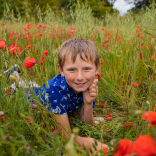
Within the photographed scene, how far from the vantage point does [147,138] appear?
0.42 meters

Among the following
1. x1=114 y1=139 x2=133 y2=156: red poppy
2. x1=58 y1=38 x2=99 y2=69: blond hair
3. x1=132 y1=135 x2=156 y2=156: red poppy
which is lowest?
x1=114 y1=139 x2=133 y2=156: red poppy

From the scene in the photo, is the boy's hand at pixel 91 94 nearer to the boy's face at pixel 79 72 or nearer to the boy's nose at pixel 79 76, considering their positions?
the boy's face at pixel 79 72

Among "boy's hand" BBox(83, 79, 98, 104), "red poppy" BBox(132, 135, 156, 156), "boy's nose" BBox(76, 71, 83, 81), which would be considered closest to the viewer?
"red poppy" BBox(132, 135, 156, 156)

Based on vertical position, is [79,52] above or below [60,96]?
above

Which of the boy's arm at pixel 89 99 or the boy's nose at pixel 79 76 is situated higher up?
the boy's nose at pixel 79 76

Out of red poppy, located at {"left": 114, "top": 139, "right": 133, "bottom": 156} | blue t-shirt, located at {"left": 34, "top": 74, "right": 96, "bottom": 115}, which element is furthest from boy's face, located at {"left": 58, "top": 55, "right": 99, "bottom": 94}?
red poppy, located at {"left": 114, "top": 139, "right": 133, "bottom": 156}

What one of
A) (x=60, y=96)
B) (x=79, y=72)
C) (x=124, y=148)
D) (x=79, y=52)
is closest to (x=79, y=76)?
(x=79, y=72)

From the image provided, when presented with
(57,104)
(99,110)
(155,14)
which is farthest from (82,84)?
(155,14)

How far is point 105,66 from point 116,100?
21.1 inches

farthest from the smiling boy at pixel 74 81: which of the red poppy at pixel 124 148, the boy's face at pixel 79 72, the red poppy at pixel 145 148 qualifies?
the red poppy at pixel 145 148

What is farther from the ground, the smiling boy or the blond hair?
the blond hair

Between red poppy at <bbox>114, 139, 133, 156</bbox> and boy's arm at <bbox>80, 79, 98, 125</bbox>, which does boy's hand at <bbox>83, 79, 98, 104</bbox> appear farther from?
red poppy at <bbox>114, 139, 133, 156</bbox>

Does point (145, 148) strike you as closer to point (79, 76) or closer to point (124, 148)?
point (124, 148)

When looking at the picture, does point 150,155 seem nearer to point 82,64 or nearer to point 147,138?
point 147,138
